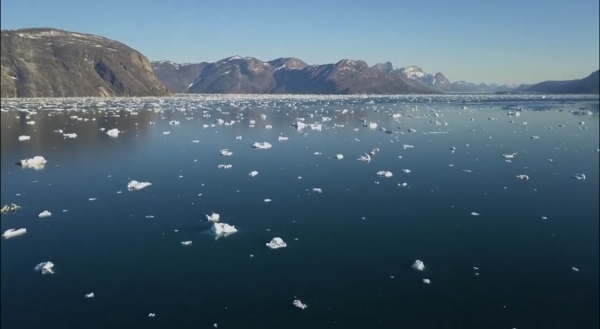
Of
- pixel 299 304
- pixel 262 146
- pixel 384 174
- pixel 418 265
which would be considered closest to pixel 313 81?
pixel 262 146

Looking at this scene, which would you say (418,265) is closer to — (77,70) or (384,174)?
(384,174)

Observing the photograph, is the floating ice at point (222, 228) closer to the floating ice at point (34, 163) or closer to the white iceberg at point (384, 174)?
the white iceberg at point (384, 174)

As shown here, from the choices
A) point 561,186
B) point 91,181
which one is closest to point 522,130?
point 561,186

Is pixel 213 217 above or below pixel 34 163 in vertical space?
below

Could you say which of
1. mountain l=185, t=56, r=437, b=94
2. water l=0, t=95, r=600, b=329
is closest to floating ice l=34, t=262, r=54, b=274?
water l=0, t=95, r=600, b=329

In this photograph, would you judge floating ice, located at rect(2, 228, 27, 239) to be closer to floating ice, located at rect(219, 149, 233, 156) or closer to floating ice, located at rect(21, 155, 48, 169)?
floating ice, located at rect(21, 155, 48, 169)

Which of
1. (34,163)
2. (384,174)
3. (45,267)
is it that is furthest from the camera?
(34,163)

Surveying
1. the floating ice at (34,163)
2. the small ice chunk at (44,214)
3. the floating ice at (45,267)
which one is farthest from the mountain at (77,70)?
the floating ice at (45,267)
